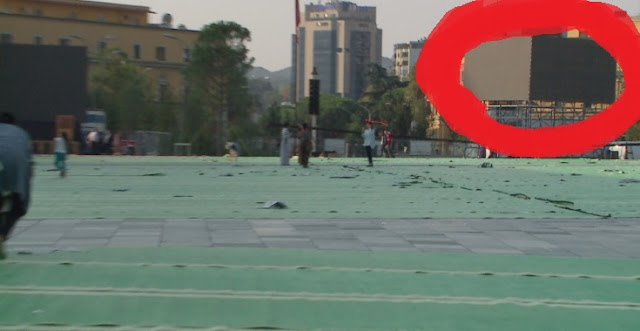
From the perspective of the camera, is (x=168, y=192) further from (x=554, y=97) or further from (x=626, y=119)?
(x=554, y=97)

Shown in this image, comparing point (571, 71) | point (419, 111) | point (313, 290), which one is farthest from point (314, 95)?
point (419, 111)

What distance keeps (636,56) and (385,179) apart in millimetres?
12778

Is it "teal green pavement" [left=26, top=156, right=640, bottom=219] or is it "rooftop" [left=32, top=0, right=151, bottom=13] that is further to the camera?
"rooftop" [left=32, top=0, right=151, bottom=13]

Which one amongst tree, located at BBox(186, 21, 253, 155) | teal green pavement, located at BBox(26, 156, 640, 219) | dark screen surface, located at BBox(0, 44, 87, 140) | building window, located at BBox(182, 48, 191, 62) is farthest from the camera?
building window, located at BBox(182, 48, 191, 62)

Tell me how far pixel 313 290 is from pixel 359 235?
4072 mm

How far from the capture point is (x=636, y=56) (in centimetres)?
3275

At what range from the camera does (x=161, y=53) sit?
101m

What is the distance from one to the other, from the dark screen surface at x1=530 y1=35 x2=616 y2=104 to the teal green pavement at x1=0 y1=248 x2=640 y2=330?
2274 inches

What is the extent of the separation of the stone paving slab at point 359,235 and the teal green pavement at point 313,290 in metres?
0.65

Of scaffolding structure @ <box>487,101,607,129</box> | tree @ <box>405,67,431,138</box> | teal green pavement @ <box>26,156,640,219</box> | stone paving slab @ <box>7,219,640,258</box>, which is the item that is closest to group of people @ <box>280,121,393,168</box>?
teal green pavement @ <box>26,156,640,219</box>

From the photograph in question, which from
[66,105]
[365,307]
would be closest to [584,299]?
[365,307]

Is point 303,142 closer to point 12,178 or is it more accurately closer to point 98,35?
point 12,178

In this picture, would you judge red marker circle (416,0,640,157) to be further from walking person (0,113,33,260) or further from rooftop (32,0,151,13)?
rooftop (32,0,151,13)

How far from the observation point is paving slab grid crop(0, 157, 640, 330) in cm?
680
